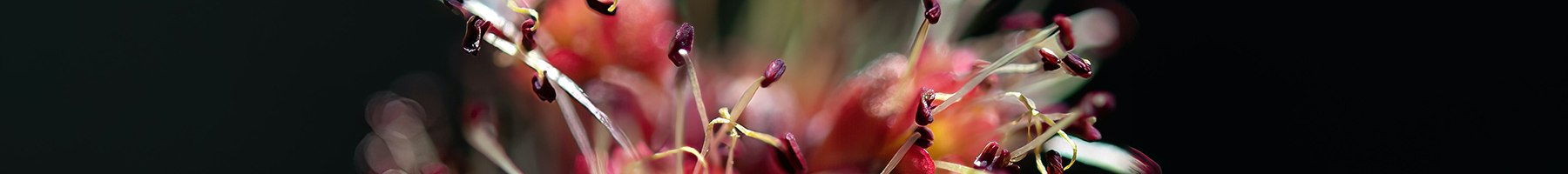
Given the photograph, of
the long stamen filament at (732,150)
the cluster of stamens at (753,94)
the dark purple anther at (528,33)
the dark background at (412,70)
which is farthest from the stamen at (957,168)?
the dark background at (412,70)

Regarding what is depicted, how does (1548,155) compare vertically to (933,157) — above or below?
below

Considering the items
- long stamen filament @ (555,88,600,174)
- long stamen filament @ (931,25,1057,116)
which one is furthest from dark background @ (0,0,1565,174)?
long stamen filament @ (931,25,1057,116)

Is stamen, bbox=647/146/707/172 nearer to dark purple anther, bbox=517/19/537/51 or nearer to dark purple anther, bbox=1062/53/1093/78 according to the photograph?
dark purple anther, bbox=517/19/537/51

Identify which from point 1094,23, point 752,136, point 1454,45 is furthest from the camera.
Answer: point 1454,45

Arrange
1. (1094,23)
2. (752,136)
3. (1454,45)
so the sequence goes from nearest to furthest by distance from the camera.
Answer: (752,136) < (1094,23) < (1454,45)

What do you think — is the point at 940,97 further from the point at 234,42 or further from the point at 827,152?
the point at 234,42

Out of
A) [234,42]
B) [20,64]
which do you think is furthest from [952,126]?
[20,64]

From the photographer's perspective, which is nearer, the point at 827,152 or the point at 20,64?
the point at 827,152
